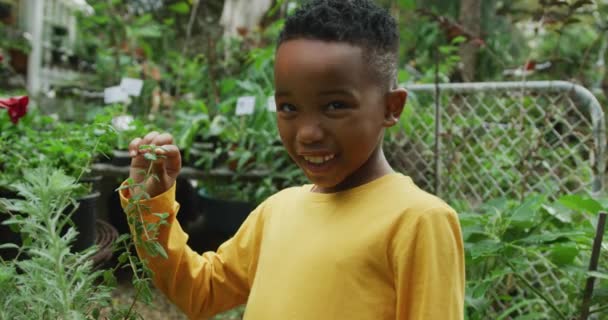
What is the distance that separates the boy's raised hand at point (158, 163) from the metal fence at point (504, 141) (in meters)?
1.36

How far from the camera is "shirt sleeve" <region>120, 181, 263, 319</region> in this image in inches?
36.9

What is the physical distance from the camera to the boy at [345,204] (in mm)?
785

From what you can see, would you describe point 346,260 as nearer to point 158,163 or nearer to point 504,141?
point 158,163

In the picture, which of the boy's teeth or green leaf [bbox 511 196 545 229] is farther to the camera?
green leaf [bbox 511 196 545 229]

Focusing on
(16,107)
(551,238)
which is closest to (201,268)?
(551,238)

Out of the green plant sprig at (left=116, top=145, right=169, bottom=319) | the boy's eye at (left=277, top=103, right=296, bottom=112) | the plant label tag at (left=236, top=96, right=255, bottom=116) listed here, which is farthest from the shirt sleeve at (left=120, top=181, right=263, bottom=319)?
the plant label tag at (left=236, top=96, right=255, bottom=116)

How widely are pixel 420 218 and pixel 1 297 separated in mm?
524

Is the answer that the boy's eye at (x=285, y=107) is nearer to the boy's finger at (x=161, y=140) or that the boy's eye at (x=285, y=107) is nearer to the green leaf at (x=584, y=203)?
the boy's finger at (x=161, y=140)

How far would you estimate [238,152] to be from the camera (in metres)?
3.09

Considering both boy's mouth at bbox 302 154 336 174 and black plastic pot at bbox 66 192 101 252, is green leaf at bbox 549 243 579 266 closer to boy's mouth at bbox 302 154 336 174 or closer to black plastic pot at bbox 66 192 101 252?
boy's mouth at bbox 302 154 336 174

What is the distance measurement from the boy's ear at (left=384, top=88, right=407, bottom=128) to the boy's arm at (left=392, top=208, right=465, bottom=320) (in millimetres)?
174

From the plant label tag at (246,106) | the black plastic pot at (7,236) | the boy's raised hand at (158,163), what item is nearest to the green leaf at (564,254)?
the boy's raised hand at (158,163)

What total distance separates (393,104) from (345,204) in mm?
176

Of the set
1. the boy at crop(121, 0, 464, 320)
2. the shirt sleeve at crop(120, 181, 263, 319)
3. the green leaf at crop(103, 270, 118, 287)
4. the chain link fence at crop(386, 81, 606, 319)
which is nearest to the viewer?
the green leaf at crop(103, 270, 118, 287)
